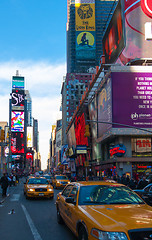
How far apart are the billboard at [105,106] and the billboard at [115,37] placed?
275 inches

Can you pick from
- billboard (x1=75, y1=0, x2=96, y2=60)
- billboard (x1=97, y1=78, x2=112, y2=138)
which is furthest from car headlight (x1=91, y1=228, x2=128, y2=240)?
billboard (x1=75, y1=0, x2=96, y2=60)

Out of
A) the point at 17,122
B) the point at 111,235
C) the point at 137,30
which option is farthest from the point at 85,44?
the point at 111,235

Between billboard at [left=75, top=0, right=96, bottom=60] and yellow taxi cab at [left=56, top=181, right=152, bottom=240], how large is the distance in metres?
122

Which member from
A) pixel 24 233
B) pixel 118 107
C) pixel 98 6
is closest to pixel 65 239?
pixel 24 233

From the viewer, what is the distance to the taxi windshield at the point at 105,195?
21.8 ft

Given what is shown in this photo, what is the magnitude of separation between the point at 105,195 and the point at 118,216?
149 cm

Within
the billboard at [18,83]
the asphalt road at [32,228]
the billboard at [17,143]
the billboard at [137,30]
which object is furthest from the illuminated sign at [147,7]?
→ the billboard at [17,143]

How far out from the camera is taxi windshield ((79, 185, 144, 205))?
6.65 metres

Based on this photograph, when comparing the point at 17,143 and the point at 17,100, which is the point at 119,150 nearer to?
the point at 17,100

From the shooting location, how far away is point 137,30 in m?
44.7

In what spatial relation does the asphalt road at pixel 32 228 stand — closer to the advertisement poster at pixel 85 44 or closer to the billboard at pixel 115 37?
the billboard at pixel 115 37

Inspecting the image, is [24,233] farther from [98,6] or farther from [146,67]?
[98,6]

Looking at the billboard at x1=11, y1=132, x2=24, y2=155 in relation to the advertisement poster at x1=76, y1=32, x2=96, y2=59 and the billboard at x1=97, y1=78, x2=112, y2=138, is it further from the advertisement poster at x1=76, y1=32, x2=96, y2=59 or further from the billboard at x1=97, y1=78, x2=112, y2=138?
the billboard at x1=97, y1=78, x2=112, y2=138

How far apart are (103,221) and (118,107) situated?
1505 inches
